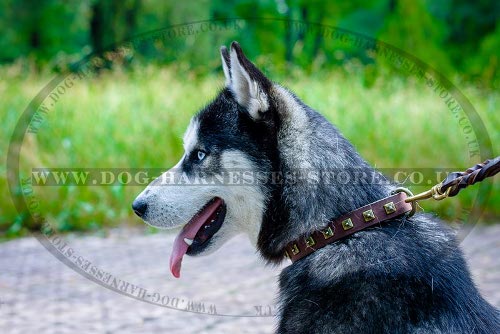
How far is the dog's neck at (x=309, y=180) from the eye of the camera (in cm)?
258

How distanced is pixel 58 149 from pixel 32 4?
15.1m

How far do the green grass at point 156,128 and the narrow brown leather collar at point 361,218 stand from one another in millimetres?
4325

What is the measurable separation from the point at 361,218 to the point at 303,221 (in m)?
0.26

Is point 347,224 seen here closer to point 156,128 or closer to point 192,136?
point 192,136

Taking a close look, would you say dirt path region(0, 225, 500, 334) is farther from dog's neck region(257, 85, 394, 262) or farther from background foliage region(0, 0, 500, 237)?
dog's neck region(257, 85, 394, 262)

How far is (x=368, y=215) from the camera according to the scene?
97.2 inches

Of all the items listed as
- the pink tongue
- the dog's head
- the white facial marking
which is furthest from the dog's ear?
the pink tongue

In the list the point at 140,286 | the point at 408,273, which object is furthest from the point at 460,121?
the point at 408,273

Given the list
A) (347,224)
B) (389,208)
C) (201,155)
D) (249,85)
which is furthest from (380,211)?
(201,155)

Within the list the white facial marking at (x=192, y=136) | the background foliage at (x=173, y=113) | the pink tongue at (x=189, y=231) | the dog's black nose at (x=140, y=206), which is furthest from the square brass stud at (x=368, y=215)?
the background foliage at (x=173, y=113)

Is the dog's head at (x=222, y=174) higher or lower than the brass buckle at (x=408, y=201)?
higher

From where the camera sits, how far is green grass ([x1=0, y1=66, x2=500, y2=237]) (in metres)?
7.12

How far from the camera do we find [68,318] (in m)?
4.35

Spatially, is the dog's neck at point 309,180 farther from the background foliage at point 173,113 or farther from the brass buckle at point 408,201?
the background foliage at point 173,113
